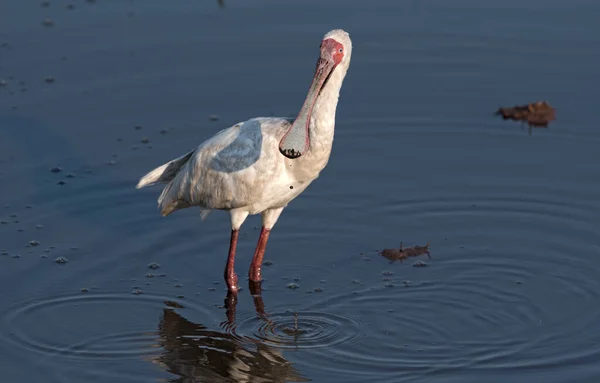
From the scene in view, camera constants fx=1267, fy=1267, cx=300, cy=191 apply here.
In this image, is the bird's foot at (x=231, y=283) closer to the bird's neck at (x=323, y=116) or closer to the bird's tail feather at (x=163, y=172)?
the bird's tail feather at (x=163, y=172)

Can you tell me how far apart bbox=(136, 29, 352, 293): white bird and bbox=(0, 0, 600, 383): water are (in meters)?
0.63

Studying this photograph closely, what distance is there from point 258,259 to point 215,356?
1.57 m

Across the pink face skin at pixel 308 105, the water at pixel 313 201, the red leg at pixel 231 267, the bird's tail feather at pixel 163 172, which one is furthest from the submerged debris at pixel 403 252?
the bird's tail feather at pixel 163 172

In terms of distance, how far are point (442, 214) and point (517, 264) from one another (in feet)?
3.88

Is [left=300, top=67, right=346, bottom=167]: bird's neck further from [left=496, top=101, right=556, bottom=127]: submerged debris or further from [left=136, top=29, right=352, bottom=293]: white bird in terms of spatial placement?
[left=496, top=101, right=556, bottom=127]: submerged debris

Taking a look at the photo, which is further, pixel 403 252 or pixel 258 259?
pixel 403 252

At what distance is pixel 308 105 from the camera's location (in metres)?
10.1

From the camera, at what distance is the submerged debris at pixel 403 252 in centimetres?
1136

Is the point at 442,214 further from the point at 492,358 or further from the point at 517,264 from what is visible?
the point at 492,358

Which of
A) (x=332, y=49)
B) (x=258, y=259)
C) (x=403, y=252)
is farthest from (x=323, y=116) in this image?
(x=403, y=252)

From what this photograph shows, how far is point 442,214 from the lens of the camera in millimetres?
12164

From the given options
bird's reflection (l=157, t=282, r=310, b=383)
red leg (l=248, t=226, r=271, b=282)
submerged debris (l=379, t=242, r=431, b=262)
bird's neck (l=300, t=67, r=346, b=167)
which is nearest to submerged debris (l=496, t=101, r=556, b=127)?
submerged debris (l=379, t=242, r=431, b=262)

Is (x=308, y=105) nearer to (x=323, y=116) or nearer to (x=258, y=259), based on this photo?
(x=323, y=116)

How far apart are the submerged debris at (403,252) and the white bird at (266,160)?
1062mm
